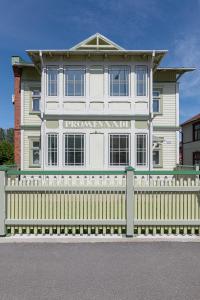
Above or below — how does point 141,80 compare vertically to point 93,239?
above

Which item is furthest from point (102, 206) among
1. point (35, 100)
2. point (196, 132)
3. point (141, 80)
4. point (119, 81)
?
point (196, 132)

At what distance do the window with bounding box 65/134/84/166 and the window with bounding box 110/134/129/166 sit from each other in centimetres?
163

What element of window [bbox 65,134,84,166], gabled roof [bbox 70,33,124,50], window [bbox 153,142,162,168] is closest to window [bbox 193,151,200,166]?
window [bbox 153,142,162,168]

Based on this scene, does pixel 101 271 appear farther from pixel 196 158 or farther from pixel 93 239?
pixel 196 158

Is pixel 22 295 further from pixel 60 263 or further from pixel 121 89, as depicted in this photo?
pixel 121 89

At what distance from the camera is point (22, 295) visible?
317 cm

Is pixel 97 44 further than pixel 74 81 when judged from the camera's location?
Yes

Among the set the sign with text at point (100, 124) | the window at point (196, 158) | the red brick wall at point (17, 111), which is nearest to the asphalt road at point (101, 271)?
the sign with text at point (100, 124)

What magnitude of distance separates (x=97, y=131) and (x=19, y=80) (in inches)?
281

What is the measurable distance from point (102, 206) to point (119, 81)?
27.2ft

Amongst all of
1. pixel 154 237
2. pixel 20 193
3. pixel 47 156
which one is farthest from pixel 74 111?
pixel 154 237

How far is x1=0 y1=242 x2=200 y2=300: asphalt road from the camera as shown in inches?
127

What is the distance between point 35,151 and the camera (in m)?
14.8

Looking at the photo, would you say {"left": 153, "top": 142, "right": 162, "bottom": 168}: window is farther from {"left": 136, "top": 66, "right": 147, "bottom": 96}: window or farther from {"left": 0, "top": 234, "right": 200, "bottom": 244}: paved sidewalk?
{"left": 0, "top": 234, "right": 200, "bottom": 244}: paved sidewalk
